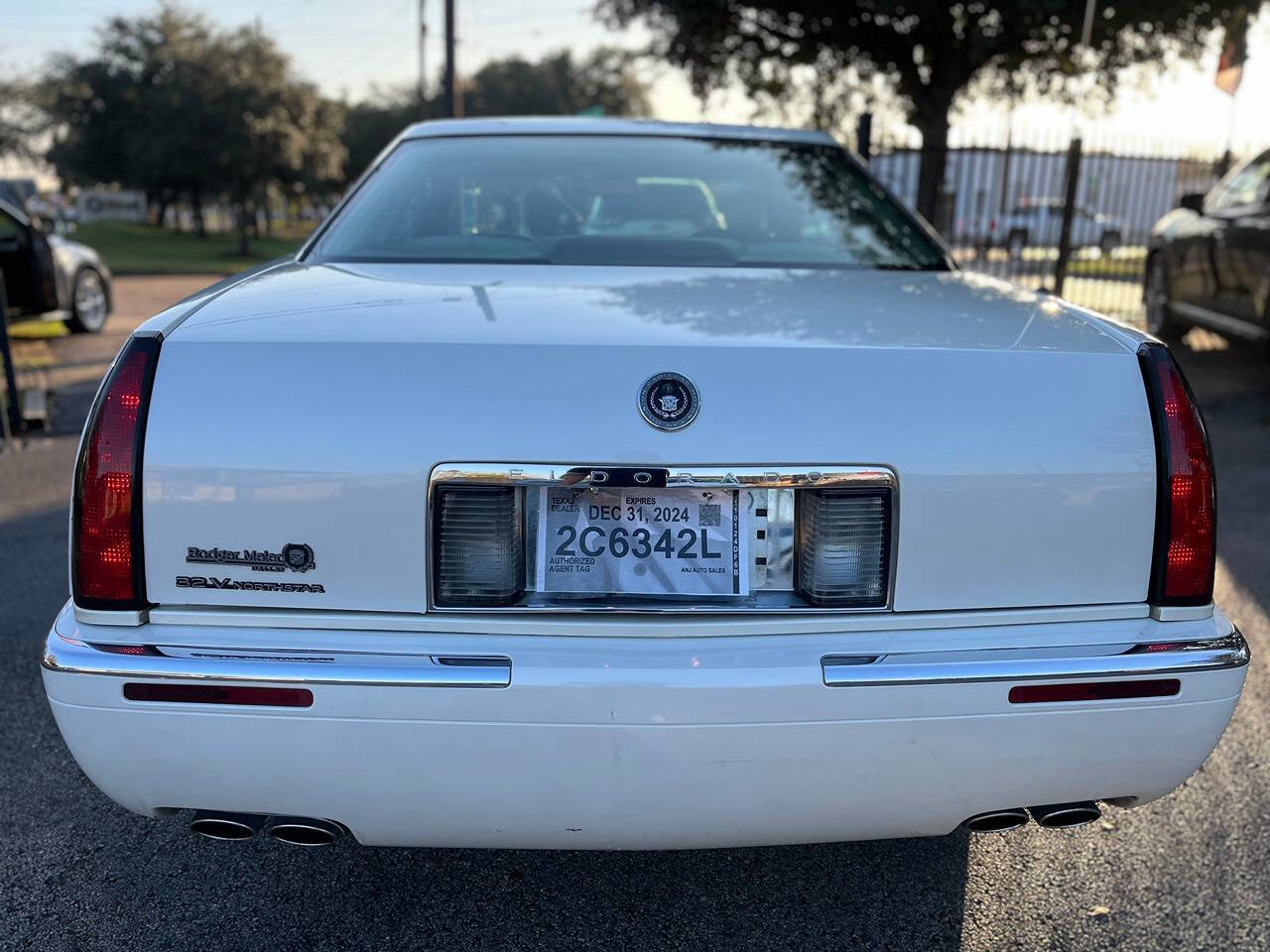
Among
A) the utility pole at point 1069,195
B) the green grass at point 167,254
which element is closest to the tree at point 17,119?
the green grass at point 167,254

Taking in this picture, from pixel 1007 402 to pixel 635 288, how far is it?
32.1 inches

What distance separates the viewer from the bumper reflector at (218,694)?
5.58ft

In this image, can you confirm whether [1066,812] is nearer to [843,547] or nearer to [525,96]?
[843,547]

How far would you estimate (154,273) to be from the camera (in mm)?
22078

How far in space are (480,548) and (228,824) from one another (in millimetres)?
665

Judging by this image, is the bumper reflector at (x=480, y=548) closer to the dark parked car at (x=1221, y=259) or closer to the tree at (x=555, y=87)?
the dark parked car at (x=1221, y=259)

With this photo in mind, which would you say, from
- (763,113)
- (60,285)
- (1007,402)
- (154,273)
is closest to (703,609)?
(1007,402)

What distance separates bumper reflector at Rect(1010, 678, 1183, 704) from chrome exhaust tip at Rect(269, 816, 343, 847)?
1191 millimetres

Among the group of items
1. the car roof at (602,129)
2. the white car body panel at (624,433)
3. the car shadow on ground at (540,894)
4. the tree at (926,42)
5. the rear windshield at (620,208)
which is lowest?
the car shadow on ground at (540,894)

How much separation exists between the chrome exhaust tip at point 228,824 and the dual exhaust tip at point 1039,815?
1264mm

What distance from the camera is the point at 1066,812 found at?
6.23 ft

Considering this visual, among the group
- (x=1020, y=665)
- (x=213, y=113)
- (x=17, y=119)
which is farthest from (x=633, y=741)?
(x=17, y=119)

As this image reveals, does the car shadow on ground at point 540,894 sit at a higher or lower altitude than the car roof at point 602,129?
lower

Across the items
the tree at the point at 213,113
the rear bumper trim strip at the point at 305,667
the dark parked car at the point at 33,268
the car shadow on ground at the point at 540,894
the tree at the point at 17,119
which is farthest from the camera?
the tree at the point at 17,119
